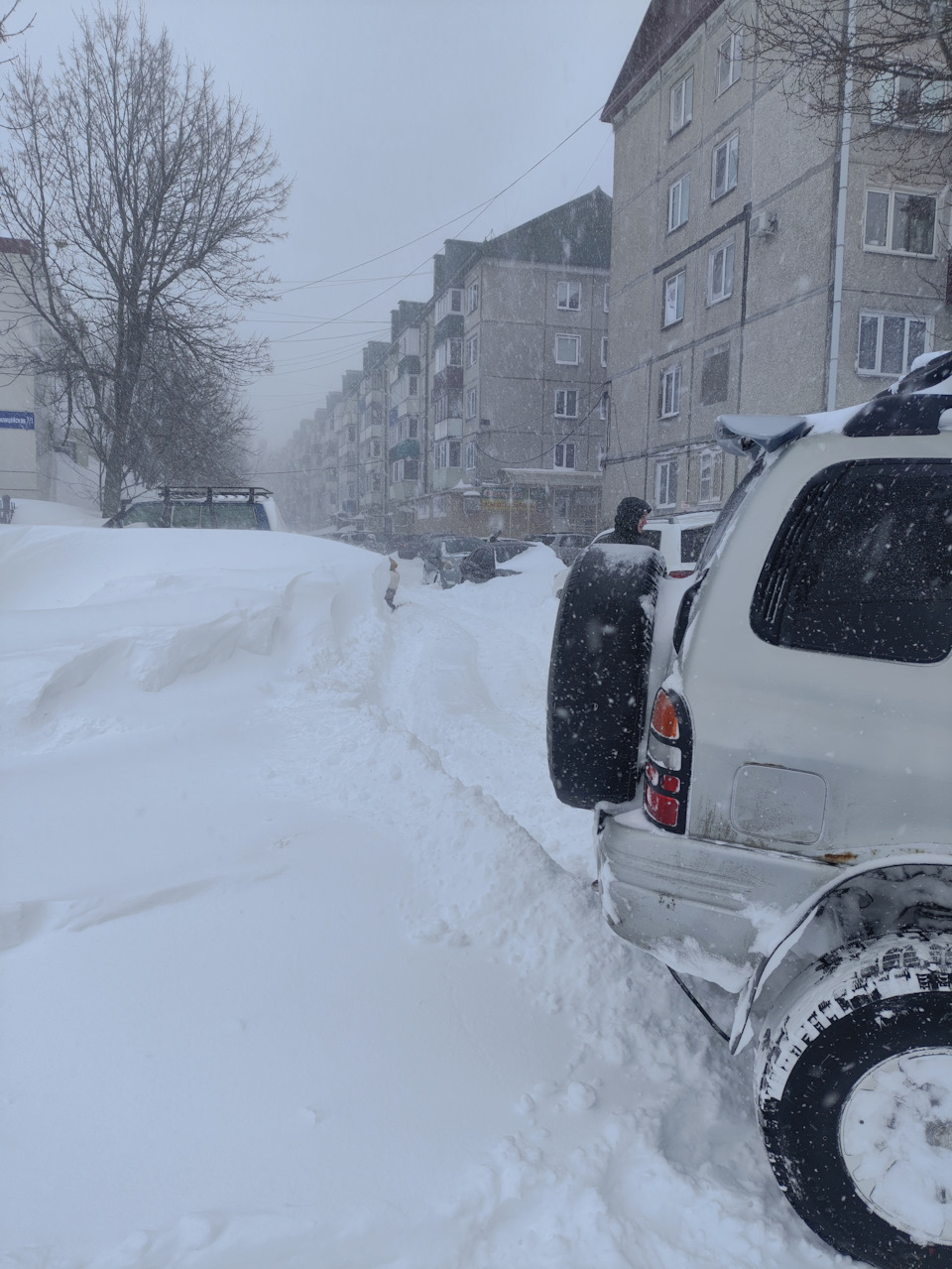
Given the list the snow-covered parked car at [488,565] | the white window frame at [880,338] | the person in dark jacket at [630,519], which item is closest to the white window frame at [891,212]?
the white window frame at [880,338]

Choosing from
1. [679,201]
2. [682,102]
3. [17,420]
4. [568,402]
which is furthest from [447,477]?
[682,102]

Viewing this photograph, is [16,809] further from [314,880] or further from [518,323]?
[518,323]

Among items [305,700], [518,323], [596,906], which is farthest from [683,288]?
[596,906]

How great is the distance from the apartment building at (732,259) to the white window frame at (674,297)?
6 centimetres

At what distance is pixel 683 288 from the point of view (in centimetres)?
2481

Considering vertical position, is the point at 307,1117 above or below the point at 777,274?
below

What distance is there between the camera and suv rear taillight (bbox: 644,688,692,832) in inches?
84.5

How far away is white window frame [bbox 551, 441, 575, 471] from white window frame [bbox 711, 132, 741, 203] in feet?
61.3

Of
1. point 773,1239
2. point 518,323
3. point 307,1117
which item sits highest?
point 518,323

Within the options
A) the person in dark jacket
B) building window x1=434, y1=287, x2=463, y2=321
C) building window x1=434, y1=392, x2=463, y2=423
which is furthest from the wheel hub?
building window x1=434, y1=287, x2=463, y2=321

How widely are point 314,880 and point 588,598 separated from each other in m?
1.58

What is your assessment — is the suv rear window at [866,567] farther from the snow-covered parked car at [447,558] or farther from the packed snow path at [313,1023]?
the snow-covered parked car at [447,558]

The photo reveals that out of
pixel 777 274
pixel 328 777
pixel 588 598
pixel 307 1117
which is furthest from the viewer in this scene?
pixel 777 274

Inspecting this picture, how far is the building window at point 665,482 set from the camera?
83.6 feet
